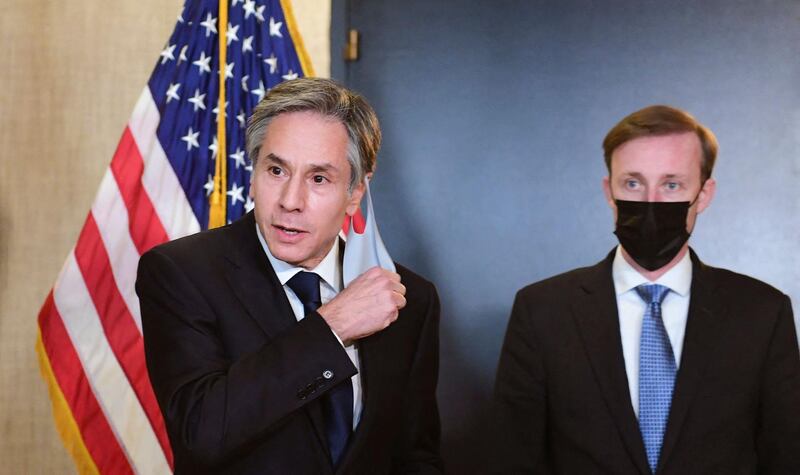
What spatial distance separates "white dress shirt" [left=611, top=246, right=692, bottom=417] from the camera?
2.56 m

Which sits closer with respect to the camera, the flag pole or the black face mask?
the black face mask

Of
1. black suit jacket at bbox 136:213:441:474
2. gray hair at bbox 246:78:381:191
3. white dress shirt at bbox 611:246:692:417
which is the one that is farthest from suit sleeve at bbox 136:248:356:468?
white dress shirt at bbox 611:246:692:417

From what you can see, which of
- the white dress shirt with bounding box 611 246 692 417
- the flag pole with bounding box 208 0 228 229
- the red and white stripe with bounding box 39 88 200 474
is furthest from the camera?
the flag pole with bounding box 208 0 228 229

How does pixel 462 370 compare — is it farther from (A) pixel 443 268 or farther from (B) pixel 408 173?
(B) pixel 408 173

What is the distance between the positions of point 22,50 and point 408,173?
5.30 feet

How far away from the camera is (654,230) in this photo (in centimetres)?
256

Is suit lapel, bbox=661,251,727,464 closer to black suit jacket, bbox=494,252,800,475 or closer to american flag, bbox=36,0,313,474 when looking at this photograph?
black suit jacket, bbox=494,252,800,475

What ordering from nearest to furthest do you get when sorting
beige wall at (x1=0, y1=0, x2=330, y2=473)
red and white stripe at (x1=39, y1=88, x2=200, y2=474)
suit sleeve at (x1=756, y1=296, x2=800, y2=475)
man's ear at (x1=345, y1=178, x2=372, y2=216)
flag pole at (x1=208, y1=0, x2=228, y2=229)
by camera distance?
man's ear at (x1=345, y1=178, x2=372, y2=216)
suit sleeve at (x1=756, y1=296, x2=800, y2=475)
red and white stripe at (x1=39, y1=88, x2=200, y2=474)
flag pole at (x1=208, y1=0, x2=228, y2=229)
beige wall at (x1=0, y1=0, x2=330, y2=473)

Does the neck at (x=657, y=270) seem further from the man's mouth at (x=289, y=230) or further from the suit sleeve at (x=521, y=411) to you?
the man's mouth at (x=289, y=230)

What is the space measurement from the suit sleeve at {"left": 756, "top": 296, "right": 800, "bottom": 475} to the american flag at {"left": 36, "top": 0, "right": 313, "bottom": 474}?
72.9 inches

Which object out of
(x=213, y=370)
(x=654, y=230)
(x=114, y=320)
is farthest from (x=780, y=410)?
(x=114, y=320)

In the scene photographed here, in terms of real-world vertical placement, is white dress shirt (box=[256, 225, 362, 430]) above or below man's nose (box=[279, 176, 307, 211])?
below

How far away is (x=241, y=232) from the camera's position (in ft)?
6.56

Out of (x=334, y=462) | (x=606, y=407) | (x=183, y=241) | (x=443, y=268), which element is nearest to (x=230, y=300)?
(x=183, y=241)
